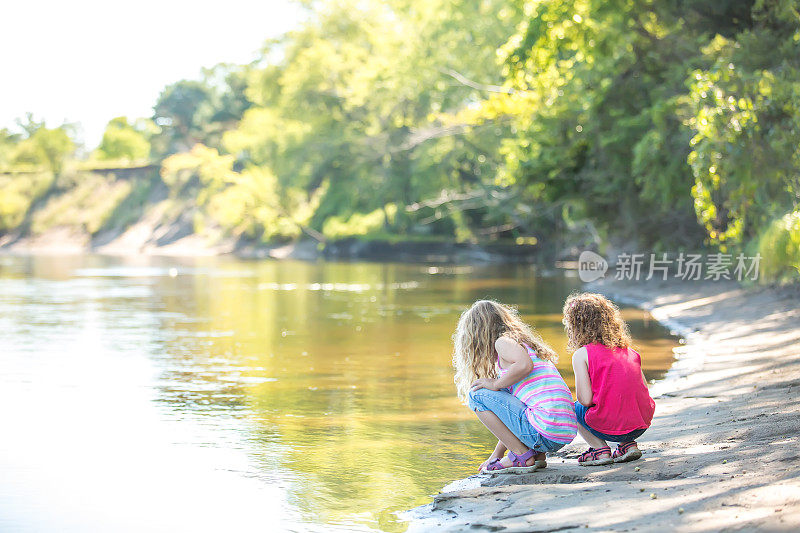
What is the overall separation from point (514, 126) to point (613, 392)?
975 inches

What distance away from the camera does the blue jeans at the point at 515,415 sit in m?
6.79

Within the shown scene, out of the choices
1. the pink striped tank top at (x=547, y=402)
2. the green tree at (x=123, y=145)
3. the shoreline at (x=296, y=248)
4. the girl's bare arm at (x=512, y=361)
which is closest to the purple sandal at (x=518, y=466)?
the pink striped tank top at (x=547, y=402)

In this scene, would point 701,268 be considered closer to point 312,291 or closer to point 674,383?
point 312,291

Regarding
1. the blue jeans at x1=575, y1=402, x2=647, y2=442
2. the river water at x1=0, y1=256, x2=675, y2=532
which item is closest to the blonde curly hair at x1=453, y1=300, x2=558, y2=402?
the blue jeans at x1=575, y1=402, x2=647, y2=442

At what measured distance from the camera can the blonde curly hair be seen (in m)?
6.79

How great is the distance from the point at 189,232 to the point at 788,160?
76.4 meters

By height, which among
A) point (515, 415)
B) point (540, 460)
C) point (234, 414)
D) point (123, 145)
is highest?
point (123, 145)

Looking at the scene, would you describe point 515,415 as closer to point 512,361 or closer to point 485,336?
point 512,361

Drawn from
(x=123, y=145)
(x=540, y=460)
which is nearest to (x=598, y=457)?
(x=540, y=460)

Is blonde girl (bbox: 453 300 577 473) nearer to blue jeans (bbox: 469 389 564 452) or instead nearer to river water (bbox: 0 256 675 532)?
blue jeans (bbox: 469 389 564 452)

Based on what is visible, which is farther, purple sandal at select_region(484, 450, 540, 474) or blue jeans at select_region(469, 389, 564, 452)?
purple sandal at select_region(484, 450, 540, 474)

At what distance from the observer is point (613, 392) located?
6.81 meters

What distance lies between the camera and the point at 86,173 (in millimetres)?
103375

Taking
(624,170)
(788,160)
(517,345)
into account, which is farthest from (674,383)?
(624,170)
